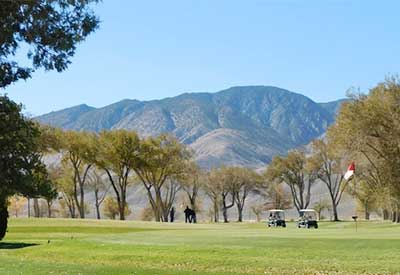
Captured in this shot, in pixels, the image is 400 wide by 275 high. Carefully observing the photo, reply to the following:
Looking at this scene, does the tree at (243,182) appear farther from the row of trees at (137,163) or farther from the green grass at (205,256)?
the green grass at (205,256)

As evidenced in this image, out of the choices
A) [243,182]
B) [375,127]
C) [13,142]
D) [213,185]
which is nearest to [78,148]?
[213,185]

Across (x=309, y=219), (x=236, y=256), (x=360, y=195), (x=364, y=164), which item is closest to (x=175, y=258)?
(x=236, y=256)

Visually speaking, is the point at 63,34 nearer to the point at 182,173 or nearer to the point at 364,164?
the point at 364,164

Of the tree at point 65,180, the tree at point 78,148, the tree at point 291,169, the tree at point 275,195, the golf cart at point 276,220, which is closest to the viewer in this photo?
the golf cart at point 276,220

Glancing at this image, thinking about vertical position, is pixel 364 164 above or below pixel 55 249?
above

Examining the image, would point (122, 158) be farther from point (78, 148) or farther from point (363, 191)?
point (363, 191)

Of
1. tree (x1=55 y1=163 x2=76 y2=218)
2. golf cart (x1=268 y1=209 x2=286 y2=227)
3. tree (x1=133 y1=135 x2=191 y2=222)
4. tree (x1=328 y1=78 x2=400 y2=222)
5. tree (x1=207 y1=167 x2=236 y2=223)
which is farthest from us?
tree (x1=207 y1=167 x2=236 y2=223)

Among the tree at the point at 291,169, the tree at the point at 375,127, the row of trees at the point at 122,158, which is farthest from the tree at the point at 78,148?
the tree at the point at 375,127

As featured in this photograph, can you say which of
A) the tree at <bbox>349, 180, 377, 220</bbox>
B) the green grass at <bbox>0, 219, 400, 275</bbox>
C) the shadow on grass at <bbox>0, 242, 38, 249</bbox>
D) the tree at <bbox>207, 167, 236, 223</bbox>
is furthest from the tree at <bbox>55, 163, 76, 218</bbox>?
the green grass at <bbox>0, 219, 400, 275</bbox>

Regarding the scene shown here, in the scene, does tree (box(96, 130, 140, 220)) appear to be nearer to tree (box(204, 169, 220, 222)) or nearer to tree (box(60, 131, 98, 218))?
tree (box(60, 131, 98, 218))

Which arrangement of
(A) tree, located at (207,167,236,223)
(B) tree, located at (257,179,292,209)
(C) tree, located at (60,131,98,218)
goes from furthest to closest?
(B) tree, located at (257,179,292,209) → (A) tree, located at (207,167,236,223) → (C) tree, located at (60,131,98,218)

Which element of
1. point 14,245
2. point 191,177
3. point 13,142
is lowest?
point 14,245

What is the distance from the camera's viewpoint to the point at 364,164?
6988cm

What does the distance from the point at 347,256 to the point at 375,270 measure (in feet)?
11.2
